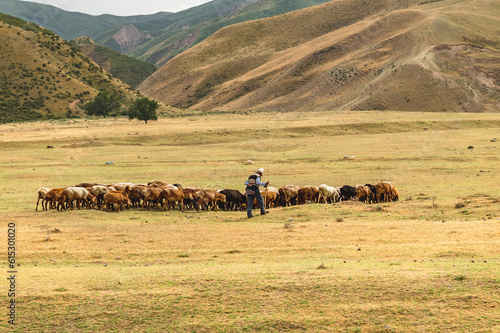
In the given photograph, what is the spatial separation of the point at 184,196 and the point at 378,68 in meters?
112

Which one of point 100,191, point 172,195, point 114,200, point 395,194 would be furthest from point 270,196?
point 100,191

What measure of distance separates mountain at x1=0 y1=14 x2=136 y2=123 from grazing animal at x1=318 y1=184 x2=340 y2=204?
8051 centimetres

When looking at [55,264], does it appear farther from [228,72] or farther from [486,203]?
[228,72]

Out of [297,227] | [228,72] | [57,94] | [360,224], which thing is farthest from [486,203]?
[228,72]

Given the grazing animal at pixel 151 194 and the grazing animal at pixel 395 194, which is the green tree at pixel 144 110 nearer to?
the grazing animal at pixel 151 194

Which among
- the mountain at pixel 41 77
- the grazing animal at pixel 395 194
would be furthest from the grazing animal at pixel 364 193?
Result: the mountain at pixel 41 77

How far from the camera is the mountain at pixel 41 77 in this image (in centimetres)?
9769

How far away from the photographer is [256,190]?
2036 cm

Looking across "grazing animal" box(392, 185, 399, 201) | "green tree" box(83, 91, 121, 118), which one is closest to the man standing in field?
"grazing animal" box(392, 185, 399, 201)

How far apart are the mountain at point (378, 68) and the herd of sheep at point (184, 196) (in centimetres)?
8230

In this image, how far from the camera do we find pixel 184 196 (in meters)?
22.3

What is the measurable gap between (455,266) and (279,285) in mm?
3834

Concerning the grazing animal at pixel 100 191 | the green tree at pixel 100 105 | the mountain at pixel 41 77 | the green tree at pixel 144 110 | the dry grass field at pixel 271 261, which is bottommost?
the dry grass field at pixel 271 261

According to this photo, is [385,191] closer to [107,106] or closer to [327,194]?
[327,194]
